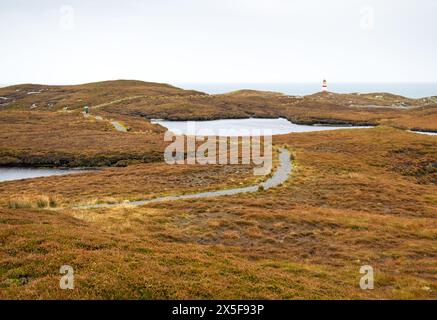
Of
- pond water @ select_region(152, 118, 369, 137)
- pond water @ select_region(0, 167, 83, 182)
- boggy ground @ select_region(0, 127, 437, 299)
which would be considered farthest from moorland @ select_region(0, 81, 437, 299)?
pond water @ select_region(152, 118, 369, 137)

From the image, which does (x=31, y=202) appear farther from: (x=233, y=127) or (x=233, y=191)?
(x=233, y=127)

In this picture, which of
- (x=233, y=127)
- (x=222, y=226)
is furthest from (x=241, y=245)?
(x=233, y=127)

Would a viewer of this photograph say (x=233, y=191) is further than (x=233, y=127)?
No

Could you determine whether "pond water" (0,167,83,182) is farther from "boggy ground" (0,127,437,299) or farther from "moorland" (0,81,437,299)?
"boggy ground" (0,127,437,299)
